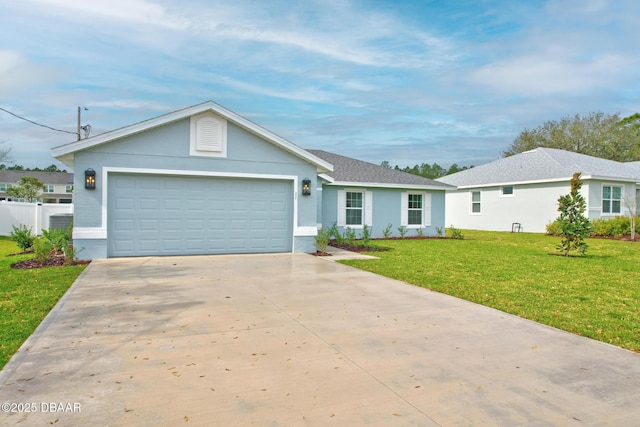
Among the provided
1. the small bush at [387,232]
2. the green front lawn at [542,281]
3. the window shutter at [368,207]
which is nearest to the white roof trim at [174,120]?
the green front lawn at [542,281]

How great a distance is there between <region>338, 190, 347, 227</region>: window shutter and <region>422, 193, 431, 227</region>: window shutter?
13.8ft

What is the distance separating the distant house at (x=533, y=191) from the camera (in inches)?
865

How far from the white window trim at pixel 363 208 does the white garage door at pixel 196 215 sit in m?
5.26

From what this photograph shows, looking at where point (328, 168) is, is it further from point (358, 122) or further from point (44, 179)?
point (44, 179)

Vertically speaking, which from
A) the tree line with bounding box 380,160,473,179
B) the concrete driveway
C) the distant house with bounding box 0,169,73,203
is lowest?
the concrete driveway

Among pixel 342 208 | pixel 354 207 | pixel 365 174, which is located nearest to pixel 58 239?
pixel 342 208

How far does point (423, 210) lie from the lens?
64.5ft

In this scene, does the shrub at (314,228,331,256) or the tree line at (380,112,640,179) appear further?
the tree line at (380,112,640,179)

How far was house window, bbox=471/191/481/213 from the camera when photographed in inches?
1056

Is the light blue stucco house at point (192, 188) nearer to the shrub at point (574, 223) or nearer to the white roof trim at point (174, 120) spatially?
the white roof trim at point (174, 120)

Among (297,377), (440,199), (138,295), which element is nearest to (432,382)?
(297,377)

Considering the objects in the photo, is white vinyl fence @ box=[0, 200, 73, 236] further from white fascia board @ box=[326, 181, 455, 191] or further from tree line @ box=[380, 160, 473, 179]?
tree line @ box=[380, 160, 473, 179]

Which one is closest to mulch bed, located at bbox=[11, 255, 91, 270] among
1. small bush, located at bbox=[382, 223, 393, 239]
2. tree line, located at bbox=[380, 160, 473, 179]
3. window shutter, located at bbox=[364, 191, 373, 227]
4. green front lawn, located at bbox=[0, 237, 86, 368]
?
green front lawn, located at bbox=[0, 237, 86, 368]

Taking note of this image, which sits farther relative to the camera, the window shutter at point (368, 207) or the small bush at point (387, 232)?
the window shutter at point (368, 207)
